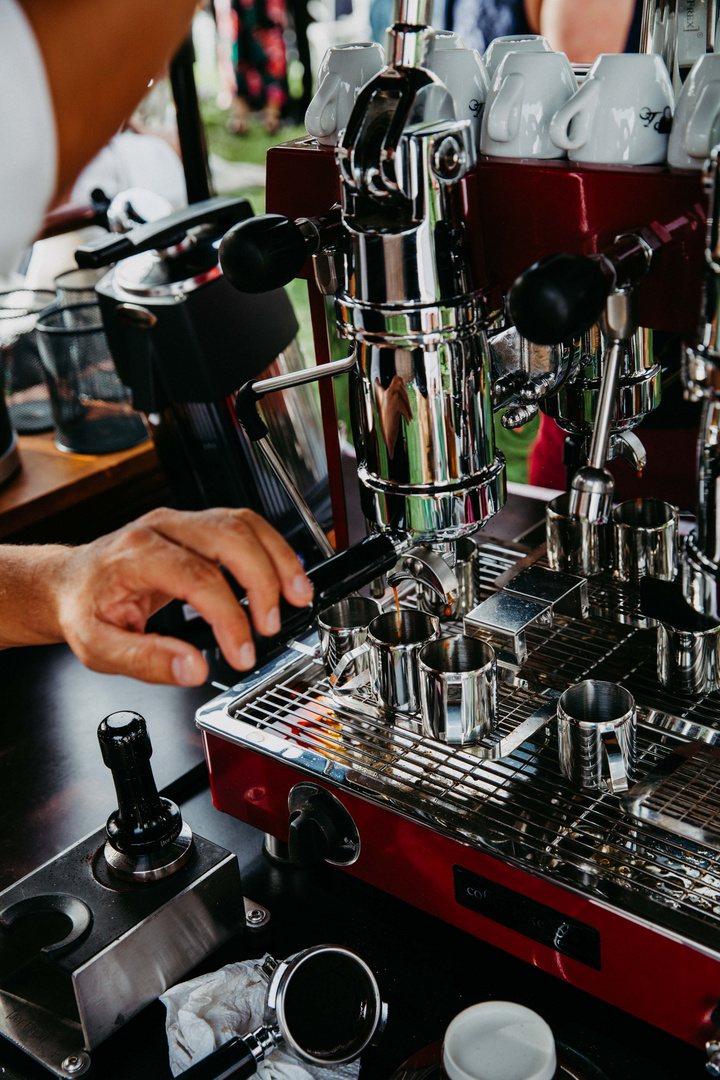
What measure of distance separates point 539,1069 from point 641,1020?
0.45ft

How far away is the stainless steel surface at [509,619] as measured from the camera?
2.75 ft

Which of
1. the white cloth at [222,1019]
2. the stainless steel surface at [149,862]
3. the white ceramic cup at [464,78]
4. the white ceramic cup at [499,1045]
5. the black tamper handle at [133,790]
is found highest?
the white ceramic cup at [464,78]

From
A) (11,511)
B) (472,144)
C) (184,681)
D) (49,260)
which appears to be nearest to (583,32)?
(49,260)

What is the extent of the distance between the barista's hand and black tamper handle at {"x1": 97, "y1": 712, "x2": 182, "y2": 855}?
195 millimetres

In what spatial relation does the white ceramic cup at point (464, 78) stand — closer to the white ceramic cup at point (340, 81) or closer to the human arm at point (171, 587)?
the white ceramic cup at point (340, 81)

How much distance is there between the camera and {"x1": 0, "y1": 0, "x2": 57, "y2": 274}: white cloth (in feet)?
1.05

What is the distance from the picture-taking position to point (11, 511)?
137cm

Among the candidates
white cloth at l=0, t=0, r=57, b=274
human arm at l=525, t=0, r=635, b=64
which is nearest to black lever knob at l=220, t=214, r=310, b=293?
white cloth at l=0, t=0, r=57, b=274

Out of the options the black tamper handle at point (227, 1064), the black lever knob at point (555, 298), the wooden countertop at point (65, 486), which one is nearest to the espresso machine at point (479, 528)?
the black lever knob at point (555, 298)

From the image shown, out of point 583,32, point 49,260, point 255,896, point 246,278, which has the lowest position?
point 255,896

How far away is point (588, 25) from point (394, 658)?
1.34m

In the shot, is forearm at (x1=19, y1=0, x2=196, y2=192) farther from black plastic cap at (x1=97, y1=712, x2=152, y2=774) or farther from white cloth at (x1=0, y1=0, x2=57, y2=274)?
black plastic cap at (x1=97, y1=712, x2=152, y2=774)

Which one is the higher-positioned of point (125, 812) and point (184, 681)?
point (184, 681)

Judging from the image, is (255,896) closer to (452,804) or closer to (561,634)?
(452,804)
